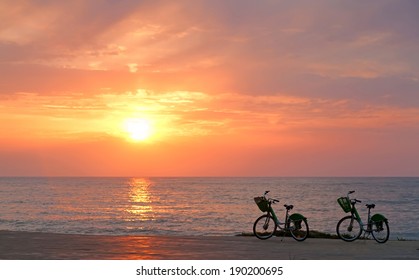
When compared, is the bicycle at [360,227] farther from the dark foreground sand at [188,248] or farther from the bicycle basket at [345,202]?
the dark foreground sand at [188,248]

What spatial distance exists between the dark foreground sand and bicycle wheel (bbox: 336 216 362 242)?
0.21 metres

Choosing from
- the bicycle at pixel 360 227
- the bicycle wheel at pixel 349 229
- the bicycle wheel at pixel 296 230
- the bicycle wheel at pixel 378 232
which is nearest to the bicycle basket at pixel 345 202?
the bicycle at pixel 360 227

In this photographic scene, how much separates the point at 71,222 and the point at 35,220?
5.44 metres

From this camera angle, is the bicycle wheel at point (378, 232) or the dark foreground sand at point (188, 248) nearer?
the dark foreground sand at point (188, 248)

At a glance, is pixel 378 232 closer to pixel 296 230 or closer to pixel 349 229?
pixel 349 229

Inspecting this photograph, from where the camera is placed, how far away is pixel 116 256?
512 inches

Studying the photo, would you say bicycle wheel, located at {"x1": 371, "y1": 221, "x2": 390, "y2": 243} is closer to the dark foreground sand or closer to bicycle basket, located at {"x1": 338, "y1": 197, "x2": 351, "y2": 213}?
the dark foreground sand

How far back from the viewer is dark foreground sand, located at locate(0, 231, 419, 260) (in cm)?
1306

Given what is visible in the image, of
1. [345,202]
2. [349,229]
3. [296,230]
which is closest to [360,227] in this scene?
[349,229]

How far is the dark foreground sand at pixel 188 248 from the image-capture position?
1306cm

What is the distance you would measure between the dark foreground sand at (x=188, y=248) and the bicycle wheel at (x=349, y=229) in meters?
0.21

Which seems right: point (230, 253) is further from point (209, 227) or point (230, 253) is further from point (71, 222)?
point (71, 222)

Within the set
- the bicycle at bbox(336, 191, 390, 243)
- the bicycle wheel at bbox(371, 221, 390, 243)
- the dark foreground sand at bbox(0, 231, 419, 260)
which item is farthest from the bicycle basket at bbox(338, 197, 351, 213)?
the dark foreground sand at bbox(0, 231, 419, 260)
